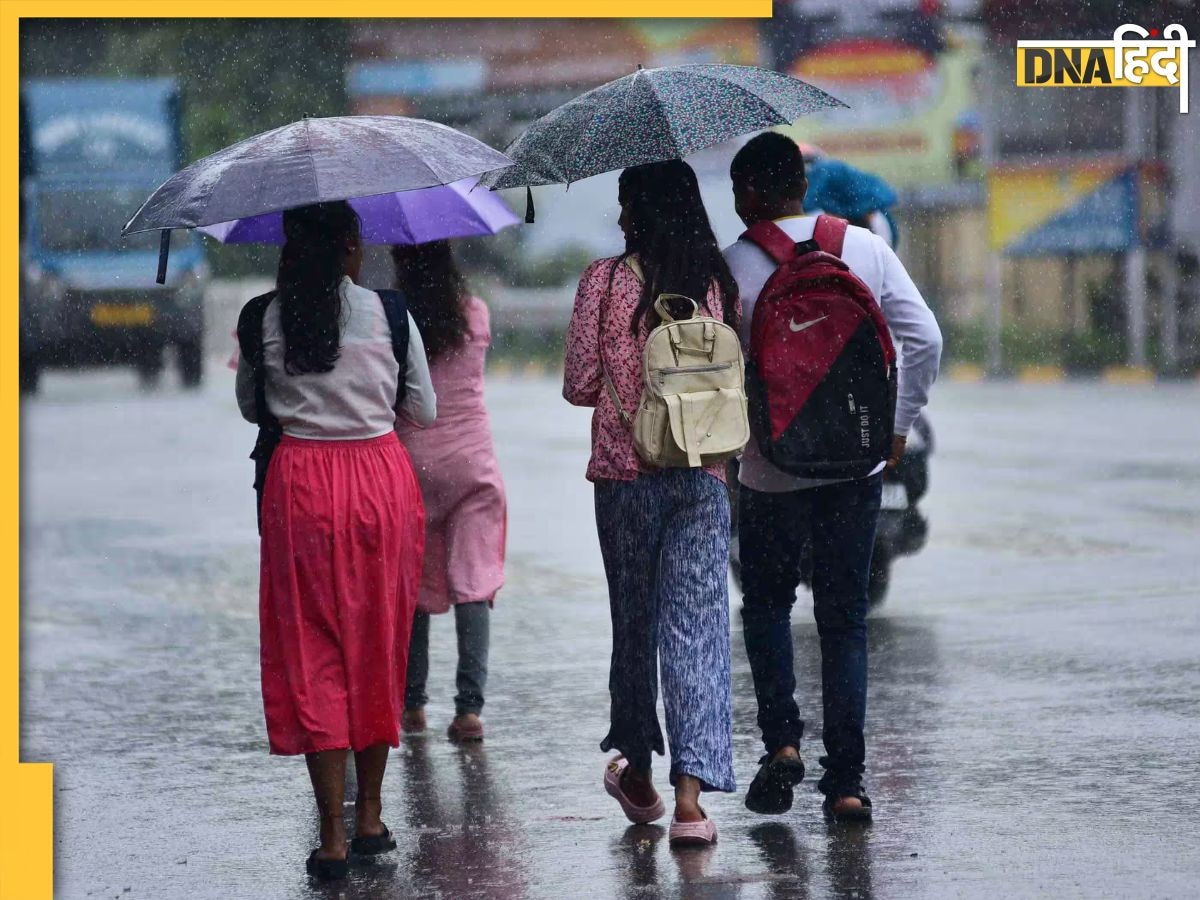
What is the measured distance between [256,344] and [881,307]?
62.3 inches

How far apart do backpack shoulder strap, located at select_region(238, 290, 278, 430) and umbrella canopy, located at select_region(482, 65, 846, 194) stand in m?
0.69

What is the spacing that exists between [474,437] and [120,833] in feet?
5.88

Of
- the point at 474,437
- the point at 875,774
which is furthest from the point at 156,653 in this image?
the point at 875,774

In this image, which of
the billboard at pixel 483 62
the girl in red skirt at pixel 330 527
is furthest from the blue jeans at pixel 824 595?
the billboard at pixel 483 62

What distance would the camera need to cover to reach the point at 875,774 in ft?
19.5

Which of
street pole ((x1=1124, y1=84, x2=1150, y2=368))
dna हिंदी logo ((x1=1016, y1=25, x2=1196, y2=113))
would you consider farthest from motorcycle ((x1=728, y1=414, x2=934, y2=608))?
street pole ((x1=1124, y1=84, x2=1150, y2=368))

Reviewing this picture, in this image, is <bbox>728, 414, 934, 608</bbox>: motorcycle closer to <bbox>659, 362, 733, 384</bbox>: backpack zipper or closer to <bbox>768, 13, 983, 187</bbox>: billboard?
<bbox>659, 362, 733, 384</bbox>: backpack zipper

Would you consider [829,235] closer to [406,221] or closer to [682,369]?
[682,369]

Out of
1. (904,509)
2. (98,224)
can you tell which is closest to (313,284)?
(904,509)

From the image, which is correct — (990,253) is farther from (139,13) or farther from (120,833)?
(120,833)

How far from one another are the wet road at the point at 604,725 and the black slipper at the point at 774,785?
54mm

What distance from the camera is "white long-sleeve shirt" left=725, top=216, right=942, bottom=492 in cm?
538

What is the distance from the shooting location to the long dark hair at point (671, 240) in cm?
519

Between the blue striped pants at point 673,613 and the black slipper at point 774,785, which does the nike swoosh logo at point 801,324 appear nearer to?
the blue striped pants at point 673,613
